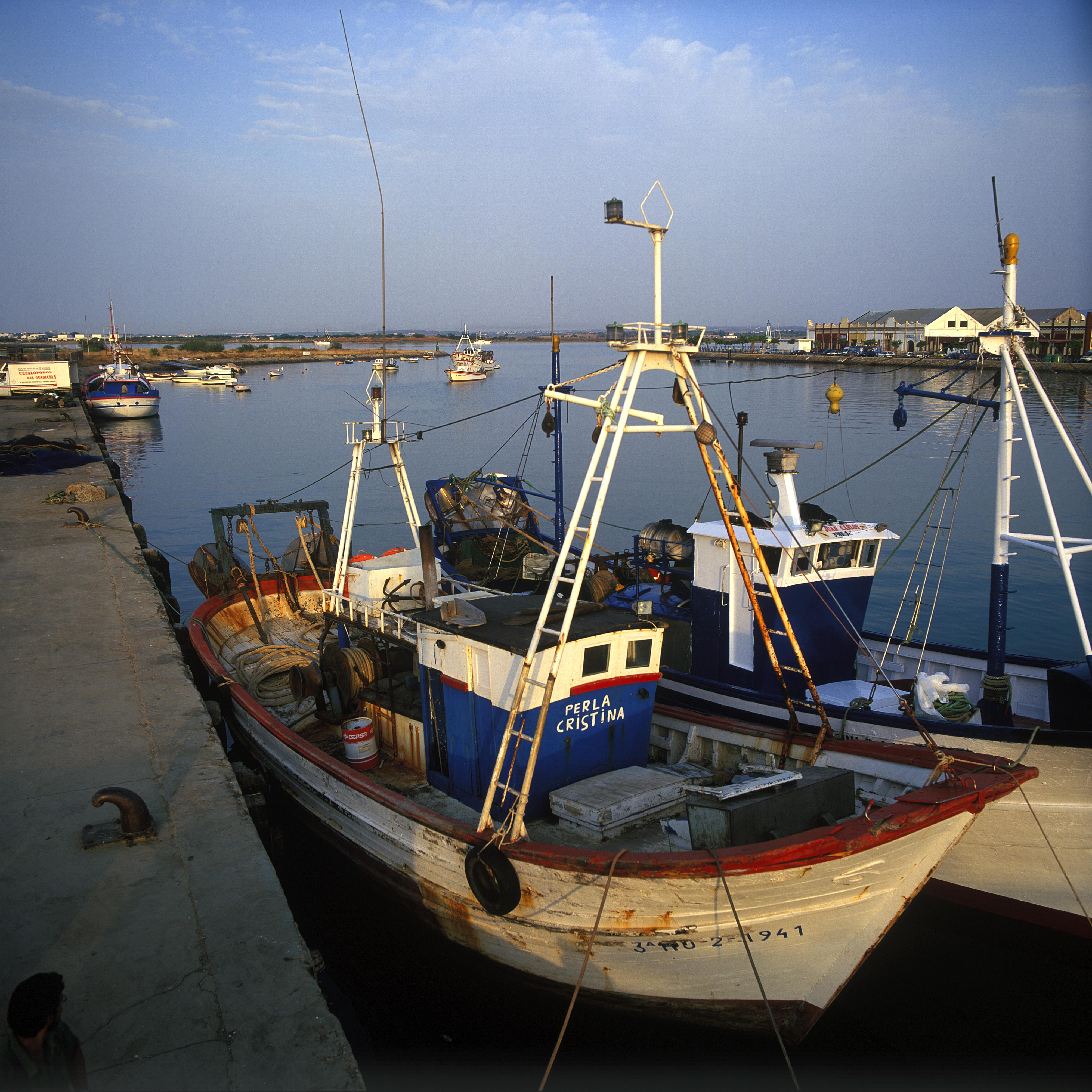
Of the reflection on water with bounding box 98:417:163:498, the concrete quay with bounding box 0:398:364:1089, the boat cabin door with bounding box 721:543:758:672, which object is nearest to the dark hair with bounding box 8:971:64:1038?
the concrete quay with bounding box 0:398:364:1089

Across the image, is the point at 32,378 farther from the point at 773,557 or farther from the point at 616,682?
the point at 616,682

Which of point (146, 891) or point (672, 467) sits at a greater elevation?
point (672, 467)

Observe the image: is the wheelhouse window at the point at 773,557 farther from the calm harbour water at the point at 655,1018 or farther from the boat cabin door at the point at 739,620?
the calm harbour water at the point at 655,1018

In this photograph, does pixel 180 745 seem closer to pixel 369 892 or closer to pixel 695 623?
pixel 369 892

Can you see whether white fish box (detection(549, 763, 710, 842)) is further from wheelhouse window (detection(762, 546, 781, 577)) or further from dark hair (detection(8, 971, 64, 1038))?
dark hair (detection(8, 971, 64, 1038))

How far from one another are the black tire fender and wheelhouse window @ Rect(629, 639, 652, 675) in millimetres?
2428

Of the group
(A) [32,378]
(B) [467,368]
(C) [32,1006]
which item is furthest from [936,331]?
(C) [32,1006]

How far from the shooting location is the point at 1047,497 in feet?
34.0

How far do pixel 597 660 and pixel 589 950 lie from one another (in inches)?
107

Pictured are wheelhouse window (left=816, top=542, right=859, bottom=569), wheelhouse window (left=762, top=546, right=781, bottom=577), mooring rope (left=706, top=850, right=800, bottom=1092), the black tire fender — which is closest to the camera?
mooring rope (left=706, top=850, right=800, bottom=1092)

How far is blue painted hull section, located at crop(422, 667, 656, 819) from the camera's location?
855cm

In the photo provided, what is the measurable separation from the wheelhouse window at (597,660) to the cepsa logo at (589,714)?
0.99ft

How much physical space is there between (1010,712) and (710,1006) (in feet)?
18.5

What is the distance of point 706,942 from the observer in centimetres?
717
